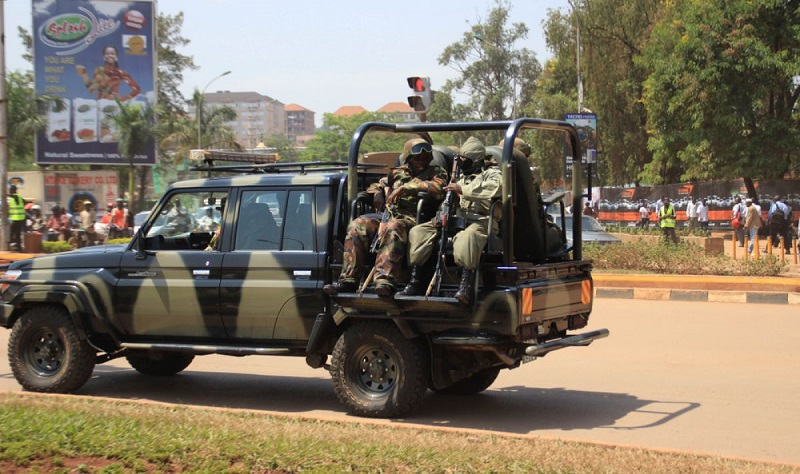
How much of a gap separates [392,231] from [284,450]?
210 cm

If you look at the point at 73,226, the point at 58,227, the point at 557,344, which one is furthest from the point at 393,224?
the point at 73,226

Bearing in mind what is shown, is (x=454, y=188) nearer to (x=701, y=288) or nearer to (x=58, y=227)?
(x=701, y=288)

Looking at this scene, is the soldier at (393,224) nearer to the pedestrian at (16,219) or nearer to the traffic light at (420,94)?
the traffic light at (420,94)

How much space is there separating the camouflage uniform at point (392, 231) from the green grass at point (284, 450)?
3.99 feet

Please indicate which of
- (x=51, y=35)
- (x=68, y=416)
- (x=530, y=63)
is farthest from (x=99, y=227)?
(x=530, y=63)

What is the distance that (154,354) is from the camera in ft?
29.9

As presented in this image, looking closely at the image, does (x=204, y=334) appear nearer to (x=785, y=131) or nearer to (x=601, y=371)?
(x=601, y=371)

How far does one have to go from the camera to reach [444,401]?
8.60 metres

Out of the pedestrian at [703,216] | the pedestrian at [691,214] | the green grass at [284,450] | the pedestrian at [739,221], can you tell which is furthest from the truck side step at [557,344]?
the pedestrian at [691,214]

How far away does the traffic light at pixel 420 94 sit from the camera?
15.6 m

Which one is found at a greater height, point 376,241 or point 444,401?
point 376,241

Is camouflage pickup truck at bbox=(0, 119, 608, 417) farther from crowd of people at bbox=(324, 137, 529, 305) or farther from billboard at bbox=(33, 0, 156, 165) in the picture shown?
billboard at bbox=(33, 0, 156, 165)

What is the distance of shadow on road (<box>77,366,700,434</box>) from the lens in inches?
301

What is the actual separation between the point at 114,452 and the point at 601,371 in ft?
18.2
